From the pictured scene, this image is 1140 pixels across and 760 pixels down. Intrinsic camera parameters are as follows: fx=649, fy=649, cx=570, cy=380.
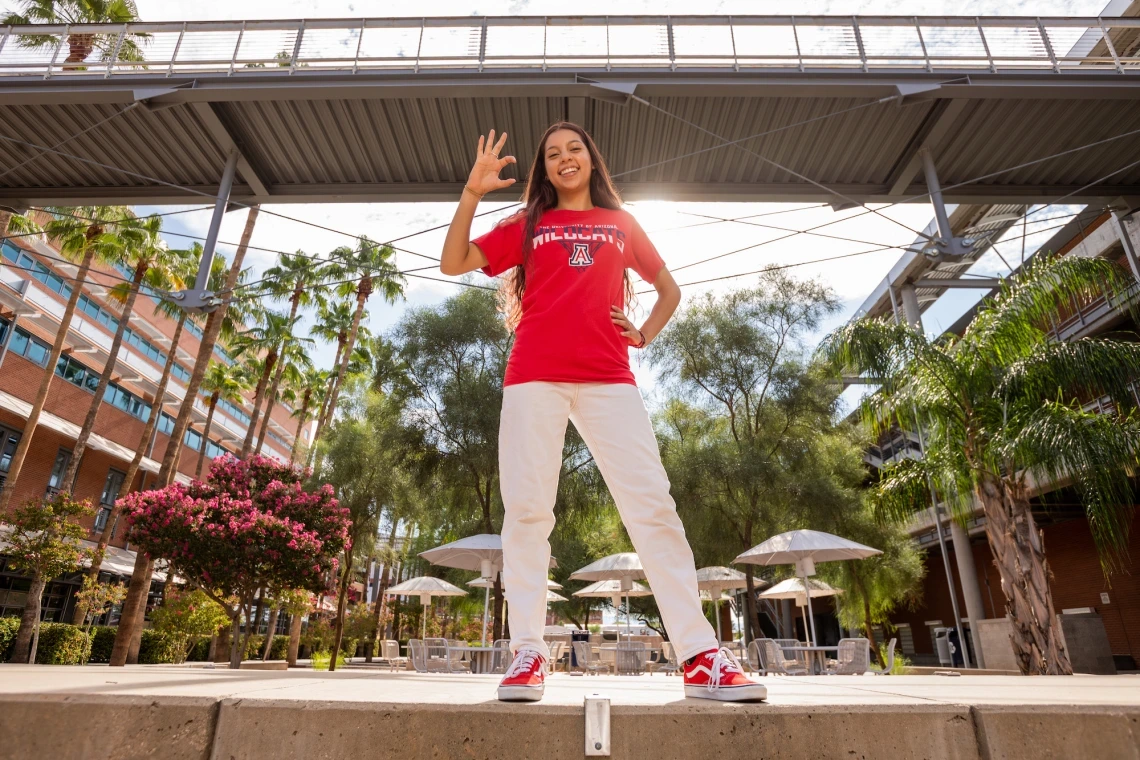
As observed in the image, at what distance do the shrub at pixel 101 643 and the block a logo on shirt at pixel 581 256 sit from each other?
69.9 ft

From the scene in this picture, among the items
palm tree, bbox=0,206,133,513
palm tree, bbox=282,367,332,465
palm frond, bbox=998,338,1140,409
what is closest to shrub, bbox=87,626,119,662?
palm tree, bbox=0,206,133,513

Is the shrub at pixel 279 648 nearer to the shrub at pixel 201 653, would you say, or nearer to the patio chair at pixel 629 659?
the shrub at pixel 201 653

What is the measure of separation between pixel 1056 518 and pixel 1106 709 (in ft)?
67.3

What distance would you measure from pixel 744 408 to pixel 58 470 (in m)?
23.3

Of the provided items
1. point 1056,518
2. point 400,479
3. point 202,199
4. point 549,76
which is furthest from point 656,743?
point 1056,518

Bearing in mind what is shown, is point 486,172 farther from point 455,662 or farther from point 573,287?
point 455,662

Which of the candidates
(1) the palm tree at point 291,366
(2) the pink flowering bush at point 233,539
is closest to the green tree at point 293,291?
(1) the palm tree at point 291,366

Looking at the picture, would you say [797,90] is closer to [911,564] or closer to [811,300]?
[811,300]

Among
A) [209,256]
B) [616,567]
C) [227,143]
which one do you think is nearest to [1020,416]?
[616,567]

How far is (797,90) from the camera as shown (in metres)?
7.51

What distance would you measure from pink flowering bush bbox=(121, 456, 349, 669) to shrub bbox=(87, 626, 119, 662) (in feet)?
24.2

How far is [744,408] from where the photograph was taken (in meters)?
16.4

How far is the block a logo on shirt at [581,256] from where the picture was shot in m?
2.44

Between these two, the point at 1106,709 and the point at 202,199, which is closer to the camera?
the point at 1106,709
